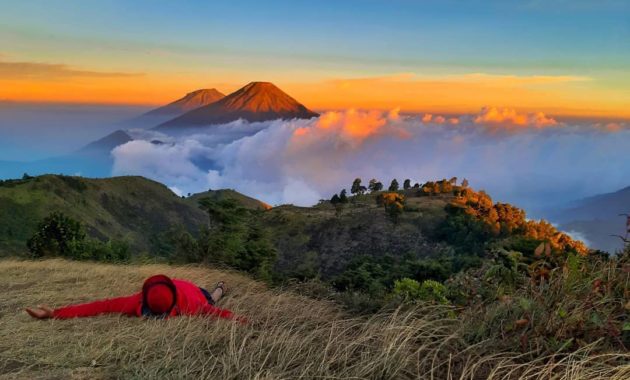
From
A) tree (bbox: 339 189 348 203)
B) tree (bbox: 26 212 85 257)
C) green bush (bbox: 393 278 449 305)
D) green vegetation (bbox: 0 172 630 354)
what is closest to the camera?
green vegetation (bbox: 0 172 630 354)

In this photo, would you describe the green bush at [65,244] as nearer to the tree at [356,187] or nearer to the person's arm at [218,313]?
the person's arm at [218,313]

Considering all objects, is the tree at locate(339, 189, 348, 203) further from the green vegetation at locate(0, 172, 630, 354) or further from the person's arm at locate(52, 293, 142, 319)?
the person's arm at locate(52, 293, 142, 319)

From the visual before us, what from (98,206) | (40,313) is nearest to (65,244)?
(40,313)

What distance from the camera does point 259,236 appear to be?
415 inches

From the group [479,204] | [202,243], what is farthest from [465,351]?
[479,204]

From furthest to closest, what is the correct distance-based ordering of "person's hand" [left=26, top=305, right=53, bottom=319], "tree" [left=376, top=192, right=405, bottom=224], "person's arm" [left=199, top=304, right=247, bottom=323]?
"tree" [left=376, top=192, right=405, bottom=224], "person's hand" [left=26, top=305, right=53, bottom=319], "person's arm" [left=199, top=304, right=247, bottom=323]

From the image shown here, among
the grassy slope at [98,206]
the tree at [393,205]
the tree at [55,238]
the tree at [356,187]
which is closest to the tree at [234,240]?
the tree at [55,238]

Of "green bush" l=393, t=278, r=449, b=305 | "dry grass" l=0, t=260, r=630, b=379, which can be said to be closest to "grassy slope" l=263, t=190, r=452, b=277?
"green bush" l=393, t=278, r=449, b=305

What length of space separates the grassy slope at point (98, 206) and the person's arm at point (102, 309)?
128 feet

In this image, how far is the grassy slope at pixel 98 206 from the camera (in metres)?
54.2

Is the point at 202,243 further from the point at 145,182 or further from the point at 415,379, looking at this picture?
the point at 145,182

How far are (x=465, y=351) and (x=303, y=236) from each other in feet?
203

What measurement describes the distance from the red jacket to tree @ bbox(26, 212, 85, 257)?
8468 millimetres

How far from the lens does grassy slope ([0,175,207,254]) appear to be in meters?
54.2
